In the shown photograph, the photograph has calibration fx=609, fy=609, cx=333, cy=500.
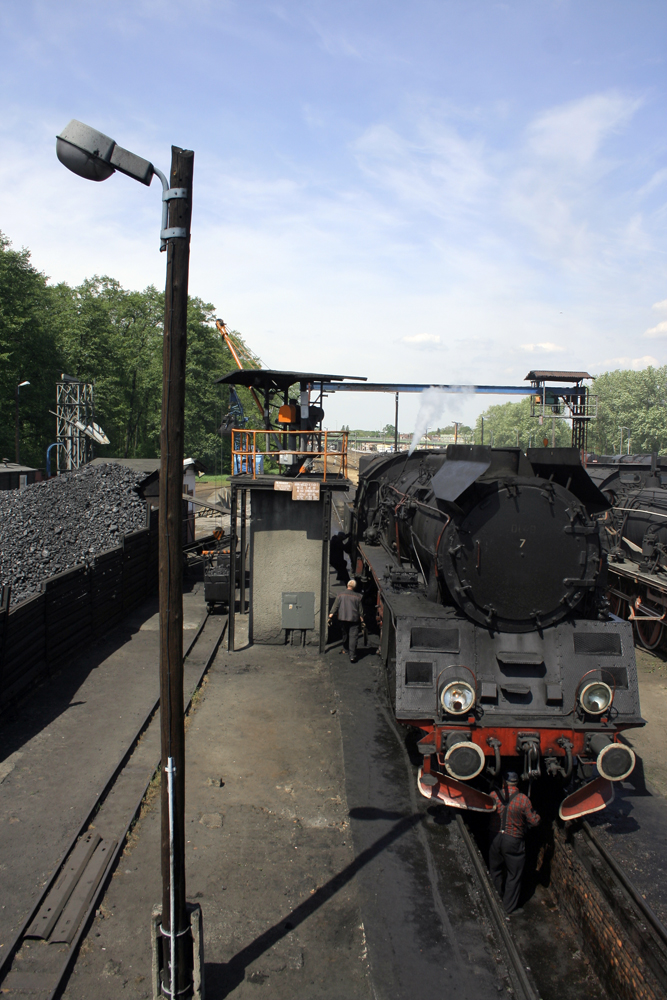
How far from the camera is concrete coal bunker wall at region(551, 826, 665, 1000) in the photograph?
4.45 meters

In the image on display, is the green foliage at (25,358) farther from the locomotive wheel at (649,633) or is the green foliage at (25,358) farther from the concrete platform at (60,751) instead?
the locomotive wheel at (649,633)

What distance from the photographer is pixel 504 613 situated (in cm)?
625

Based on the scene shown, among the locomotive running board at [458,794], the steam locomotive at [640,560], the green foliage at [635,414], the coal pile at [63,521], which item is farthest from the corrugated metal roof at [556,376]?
the green foliage at [635,414]

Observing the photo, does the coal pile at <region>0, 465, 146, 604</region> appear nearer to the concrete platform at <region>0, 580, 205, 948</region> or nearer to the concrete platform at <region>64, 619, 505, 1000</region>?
the concrete platform at <region>0, 580, 205, 948</region>

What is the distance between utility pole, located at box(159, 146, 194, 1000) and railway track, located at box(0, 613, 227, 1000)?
98cm

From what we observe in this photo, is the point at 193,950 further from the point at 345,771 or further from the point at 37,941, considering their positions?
the point at 345,771

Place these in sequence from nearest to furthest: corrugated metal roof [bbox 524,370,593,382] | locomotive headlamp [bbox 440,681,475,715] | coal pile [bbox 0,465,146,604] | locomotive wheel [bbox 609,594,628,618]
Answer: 1. locomotive headlamp [bbox 440,681,475,715]
2. coal pile [bbox 0,465,146,604]
3. locomotive wheel [bbox 609,594,628,618]
4. corrugated metal roof [bbox 524,370,593,382]

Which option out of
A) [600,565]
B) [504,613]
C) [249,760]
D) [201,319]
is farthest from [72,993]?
[201,319]

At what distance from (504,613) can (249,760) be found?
367 cm

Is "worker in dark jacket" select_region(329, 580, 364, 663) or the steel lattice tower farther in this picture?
the steel lattice tower

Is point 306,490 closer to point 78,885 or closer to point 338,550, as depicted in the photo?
point 338,550

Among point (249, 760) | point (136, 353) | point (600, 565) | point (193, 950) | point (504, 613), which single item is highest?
point (136, 353)

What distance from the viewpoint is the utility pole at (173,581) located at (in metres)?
3.94

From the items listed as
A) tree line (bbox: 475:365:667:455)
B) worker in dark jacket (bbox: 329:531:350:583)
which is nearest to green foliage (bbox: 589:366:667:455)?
tree line (bbox: 475:365:667:455)
